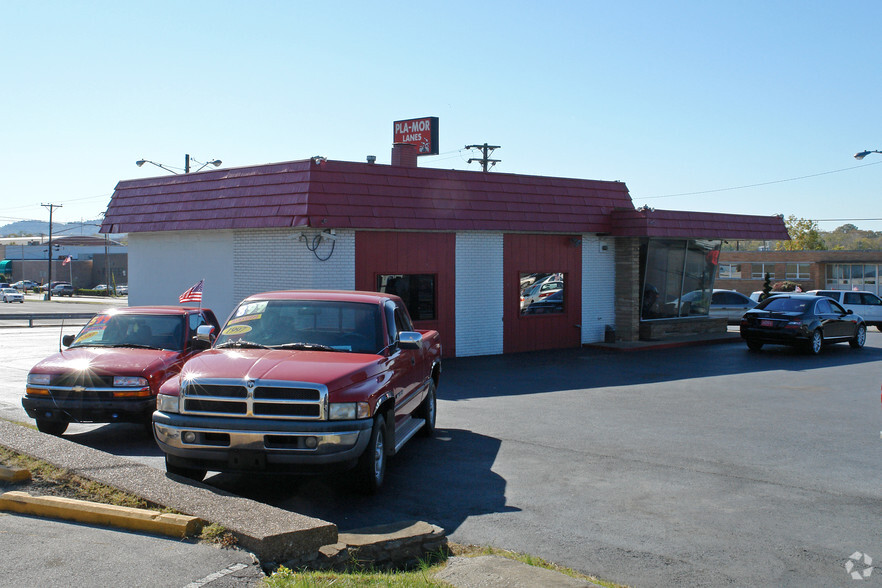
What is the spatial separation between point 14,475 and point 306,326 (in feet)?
9.74

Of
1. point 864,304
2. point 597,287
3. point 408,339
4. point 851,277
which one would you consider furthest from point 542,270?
point 851,277

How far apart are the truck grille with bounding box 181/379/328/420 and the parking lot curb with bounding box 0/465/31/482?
1.65 m

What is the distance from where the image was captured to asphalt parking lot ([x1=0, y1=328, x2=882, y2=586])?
19.7ft

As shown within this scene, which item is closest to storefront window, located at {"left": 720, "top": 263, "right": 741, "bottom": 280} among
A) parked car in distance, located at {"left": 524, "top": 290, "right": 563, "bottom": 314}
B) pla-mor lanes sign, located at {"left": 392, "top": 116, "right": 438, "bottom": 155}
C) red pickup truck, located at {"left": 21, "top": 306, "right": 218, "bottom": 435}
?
pla-mor lanes sign, located at {"left": 392, "top": 116, "right": 438, "bottom": 155}

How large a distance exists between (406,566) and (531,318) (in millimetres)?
15507

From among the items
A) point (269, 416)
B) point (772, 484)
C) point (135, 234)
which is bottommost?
point (772, 484)

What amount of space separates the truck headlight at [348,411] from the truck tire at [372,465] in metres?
0.28

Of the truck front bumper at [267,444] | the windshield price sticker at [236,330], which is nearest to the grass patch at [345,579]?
the truck front bumper at [267,444]

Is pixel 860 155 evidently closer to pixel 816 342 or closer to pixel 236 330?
pixel 816 342

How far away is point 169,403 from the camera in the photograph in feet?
23.3

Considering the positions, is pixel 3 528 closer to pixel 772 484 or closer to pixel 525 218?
pixel 772 484

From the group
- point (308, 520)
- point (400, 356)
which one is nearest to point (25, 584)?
point (308, 520)

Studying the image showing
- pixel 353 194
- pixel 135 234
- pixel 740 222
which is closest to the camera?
pixel 353 194

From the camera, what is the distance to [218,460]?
6840 mm
